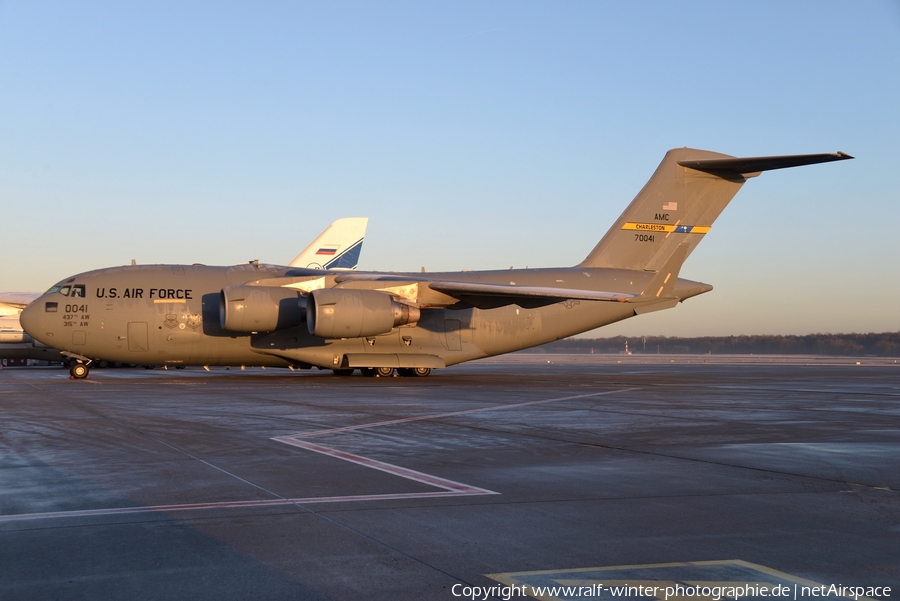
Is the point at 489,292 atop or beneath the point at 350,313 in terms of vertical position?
atop

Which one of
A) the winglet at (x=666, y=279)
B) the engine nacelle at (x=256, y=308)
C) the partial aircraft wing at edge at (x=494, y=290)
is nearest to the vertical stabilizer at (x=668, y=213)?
the winglet at (x=666, y=279)

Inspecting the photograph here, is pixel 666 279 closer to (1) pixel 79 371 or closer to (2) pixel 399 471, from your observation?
(1) pixel 79 371

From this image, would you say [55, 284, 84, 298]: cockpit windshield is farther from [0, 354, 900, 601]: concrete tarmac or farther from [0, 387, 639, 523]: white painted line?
[0, 387, 639, 523]: white painted line

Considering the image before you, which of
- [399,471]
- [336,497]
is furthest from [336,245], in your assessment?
[336,497]

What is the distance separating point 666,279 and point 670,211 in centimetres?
Answer: 465

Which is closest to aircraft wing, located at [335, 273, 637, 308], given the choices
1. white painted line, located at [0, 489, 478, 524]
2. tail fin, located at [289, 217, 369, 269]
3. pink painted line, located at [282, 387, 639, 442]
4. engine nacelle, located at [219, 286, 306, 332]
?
engine nacelle, located at [219, 286, 306, 332]

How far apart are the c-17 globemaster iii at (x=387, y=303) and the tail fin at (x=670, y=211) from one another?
0.03 m

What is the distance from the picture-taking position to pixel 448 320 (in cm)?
2562

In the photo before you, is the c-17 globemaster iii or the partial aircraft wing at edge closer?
the c-17 globemaster iii

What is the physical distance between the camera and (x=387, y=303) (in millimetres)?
23156

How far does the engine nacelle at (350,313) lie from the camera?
22.2 m

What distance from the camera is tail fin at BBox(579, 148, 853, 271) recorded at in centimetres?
2744

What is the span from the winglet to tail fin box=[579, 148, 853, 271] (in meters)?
3.44

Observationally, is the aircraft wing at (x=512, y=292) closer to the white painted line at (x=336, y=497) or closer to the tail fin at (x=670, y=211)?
the tail fin at (x=670, y=211)
